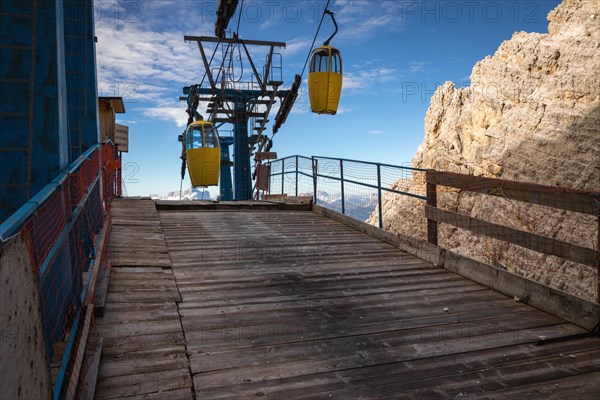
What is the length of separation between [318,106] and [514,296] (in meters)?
7.36

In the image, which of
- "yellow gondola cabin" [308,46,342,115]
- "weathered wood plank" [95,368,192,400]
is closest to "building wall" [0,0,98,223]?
"weathered wood plank" [95,368,192,400]

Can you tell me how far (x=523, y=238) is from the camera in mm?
5172

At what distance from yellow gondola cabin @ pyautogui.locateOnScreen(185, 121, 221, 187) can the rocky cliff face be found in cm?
1972

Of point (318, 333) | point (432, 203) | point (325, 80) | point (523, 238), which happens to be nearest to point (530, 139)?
point (325, 80)

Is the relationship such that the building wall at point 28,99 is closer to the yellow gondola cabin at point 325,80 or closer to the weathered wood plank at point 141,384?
the weathered wood plank at point 141,384

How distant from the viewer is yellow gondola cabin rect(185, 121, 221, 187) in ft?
51.3

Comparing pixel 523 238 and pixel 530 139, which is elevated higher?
pixel 530 139

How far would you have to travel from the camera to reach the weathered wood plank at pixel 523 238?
443 cm

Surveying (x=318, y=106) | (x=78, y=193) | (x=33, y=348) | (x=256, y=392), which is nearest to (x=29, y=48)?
(x=78, y=193)

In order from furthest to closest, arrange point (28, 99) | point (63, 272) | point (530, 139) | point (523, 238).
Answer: point (530, 139) → point (523, 238) → point (28, 99) → point (63, 272)

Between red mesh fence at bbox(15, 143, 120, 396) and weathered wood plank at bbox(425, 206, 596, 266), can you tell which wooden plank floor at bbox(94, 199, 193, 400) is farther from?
weathered wood plank at bbox(425, 206, 596, 266)

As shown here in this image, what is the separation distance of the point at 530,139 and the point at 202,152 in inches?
1274

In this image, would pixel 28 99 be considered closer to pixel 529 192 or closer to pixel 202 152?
pixel 529 192

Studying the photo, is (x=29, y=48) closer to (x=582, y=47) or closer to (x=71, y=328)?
(x=71, y=328)
